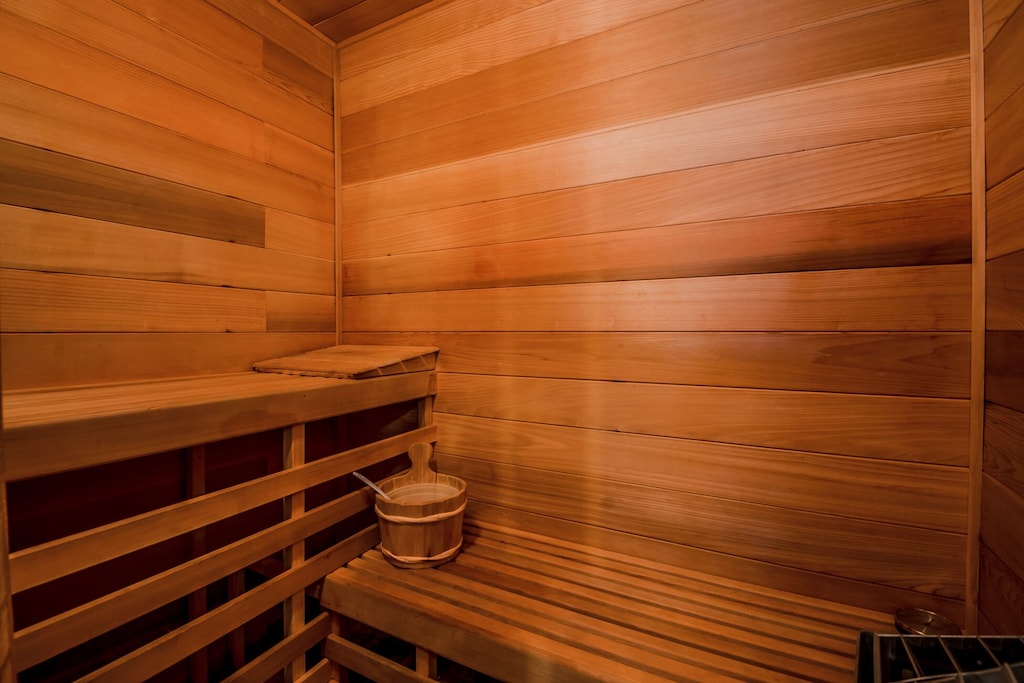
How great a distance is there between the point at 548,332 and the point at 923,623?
1.16 metres

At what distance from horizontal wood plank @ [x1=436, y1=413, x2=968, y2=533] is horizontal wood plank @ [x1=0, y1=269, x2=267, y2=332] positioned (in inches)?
36.7

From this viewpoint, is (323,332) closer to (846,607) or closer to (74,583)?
(74,583)

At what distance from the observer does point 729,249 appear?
1278mm

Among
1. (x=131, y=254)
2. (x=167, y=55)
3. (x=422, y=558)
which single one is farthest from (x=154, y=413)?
(x=167, y=55)

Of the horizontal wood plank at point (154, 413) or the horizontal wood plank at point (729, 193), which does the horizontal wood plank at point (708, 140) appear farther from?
A: the horizontal wood plank at point (154, 413)

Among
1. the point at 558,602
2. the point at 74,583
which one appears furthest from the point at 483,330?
the point at 74,583

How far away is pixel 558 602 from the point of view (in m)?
1.18

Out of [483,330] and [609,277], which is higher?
[609,277]

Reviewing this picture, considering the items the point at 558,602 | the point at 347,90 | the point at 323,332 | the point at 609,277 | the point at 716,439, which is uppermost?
the point at 347,90

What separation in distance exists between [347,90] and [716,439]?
200 cm

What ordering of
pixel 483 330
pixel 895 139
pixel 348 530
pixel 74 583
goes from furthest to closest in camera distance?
pixel 348 530
pixel 483 330
pixel 74 583
pixel 895 139

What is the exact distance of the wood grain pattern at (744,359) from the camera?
110 centimetres

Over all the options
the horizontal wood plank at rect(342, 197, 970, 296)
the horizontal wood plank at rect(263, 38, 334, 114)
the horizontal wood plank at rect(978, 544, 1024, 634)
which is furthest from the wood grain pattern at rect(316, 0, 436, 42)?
the horizontal wood plank at rect(978, 544, 1024, 634)

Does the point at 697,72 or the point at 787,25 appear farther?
the point at 697,72
